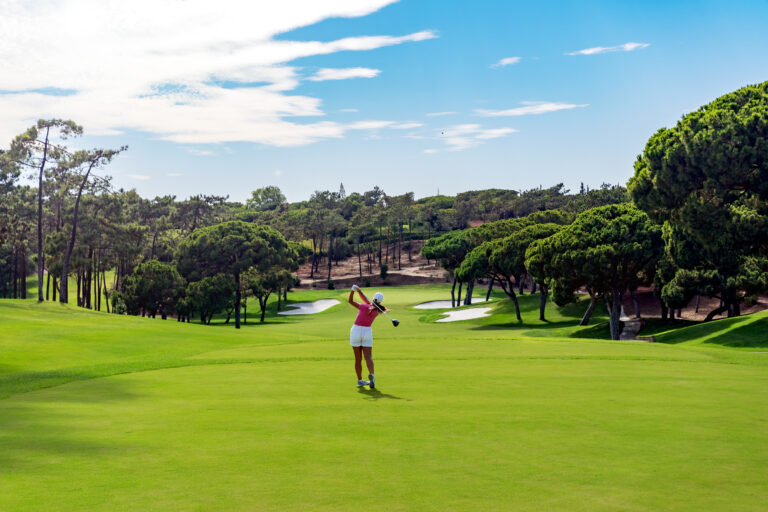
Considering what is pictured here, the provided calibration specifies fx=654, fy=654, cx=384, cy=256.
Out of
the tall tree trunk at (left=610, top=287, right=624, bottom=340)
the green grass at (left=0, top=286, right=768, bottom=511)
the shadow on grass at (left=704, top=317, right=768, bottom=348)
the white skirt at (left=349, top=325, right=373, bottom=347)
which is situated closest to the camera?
the green grass at (left=0, top=286, right=768, bottom=511)

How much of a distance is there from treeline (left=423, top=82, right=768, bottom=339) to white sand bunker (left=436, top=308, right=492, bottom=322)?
947 cm

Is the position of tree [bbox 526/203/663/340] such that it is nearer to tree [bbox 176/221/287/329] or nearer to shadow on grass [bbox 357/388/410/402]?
shadow on grass [bbox 357/388/410/402]

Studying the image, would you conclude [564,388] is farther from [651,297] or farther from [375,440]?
[651,297]

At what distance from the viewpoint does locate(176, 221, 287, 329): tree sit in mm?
73688

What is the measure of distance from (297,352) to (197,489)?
19.3m

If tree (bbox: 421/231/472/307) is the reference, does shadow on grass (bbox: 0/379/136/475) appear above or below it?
below

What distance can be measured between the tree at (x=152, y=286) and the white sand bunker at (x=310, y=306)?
76.2ft

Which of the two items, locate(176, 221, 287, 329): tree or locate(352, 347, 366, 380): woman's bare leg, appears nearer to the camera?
locate(352, 347, 366, 380): woman's bare leg

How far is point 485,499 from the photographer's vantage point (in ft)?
23.9

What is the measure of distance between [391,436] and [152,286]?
69.6 m

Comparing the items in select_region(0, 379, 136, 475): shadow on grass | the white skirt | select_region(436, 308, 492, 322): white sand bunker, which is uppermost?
the white skirt

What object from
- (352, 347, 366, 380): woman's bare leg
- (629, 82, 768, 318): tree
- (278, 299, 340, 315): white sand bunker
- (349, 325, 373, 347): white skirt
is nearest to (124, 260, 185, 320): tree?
(278, 299, 340, 315): white sand bunker

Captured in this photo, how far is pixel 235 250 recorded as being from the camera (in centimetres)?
7369

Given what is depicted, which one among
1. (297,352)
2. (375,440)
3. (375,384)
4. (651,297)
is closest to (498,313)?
(651,297)
